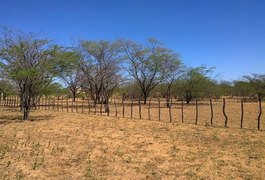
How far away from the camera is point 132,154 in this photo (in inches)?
408

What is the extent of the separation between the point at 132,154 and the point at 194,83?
36.8 metres

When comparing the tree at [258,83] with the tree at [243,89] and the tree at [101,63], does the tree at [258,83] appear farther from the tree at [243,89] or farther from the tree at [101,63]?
the tree at [101,63]

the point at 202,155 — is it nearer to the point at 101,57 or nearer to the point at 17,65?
the point at 17,65

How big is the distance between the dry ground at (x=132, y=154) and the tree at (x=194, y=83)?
29881 mm

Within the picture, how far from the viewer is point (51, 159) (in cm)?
956

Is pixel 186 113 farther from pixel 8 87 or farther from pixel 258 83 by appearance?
pixel 258 83

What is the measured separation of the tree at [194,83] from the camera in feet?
148

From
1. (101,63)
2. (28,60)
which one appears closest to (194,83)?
(101,63)

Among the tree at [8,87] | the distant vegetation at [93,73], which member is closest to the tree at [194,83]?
the distant vegetation at [93,73]

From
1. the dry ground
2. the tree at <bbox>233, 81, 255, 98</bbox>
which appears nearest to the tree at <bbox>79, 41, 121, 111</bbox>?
the dry ground

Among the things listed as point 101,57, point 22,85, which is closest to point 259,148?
point 22,85

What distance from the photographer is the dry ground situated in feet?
26.6

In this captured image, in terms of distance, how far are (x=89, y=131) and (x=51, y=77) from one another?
751 centimetres

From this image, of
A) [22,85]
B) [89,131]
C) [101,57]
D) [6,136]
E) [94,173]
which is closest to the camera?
[94,173]
